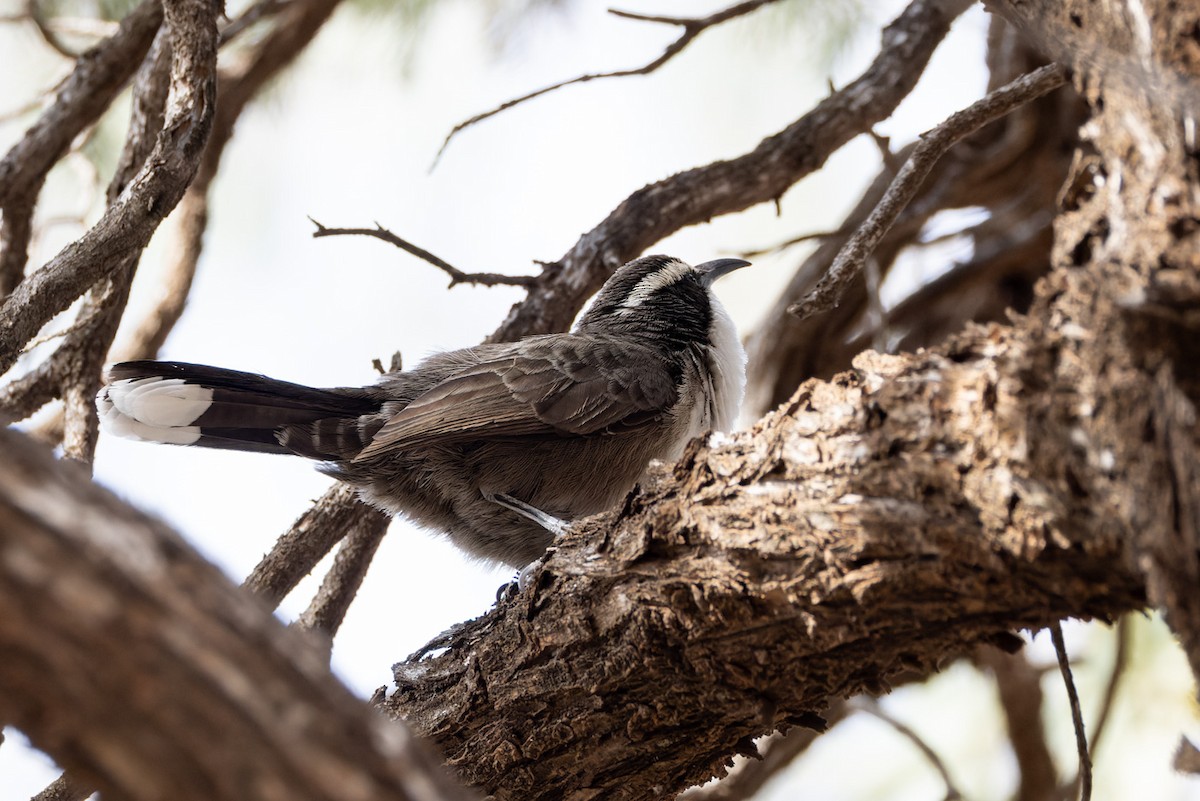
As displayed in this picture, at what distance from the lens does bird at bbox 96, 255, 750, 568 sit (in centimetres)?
368

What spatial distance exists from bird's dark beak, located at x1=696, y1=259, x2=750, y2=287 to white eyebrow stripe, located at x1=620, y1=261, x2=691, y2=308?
0.35 ft

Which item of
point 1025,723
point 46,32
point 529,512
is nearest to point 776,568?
point 529,512

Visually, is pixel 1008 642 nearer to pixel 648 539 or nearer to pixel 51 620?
pixel 648 539

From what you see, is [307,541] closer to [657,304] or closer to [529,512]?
[529,512]

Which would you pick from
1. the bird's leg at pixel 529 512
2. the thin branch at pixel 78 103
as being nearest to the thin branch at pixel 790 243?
the bird's leg at pixel 529 512

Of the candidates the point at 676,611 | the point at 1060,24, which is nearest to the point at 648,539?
the point at 676,611

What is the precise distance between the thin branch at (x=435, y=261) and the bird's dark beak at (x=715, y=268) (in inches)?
40.4

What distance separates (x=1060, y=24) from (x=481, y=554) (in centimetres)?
281

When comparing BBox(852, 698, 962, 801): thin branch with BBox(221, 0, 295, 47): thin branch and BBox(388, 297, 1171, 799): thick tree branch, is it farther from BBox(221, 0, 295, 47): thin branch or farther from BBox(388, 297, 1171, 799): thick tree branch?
BBox(221, 0, 295, 47): thin branch

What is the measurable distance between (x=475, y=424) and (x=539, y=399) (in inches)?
10.4

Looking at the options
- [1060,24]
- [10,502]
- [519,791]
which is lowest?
[519,791]

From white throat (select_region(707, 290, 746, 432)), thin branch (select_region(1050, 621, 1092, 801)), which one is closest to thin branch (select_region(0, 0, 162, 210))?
white throat (select_region(707, 290, 746, 432))

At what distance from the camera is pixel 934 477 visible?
1.95 m

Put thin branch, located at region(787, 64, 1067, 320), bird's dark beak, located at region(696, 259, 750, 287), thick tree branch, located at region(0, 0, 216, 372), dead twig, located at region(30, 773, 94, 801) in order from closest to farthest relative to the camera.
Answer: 1. thin branch, located at region(787, 64, 1067, 320)
2. thick tree branch, located at region(0, 0, 216, 372)
3. dead twig, located at region(30, 773, 94, 801)
4. bird's dark beak, located at region(696, 259, 750, 287)
